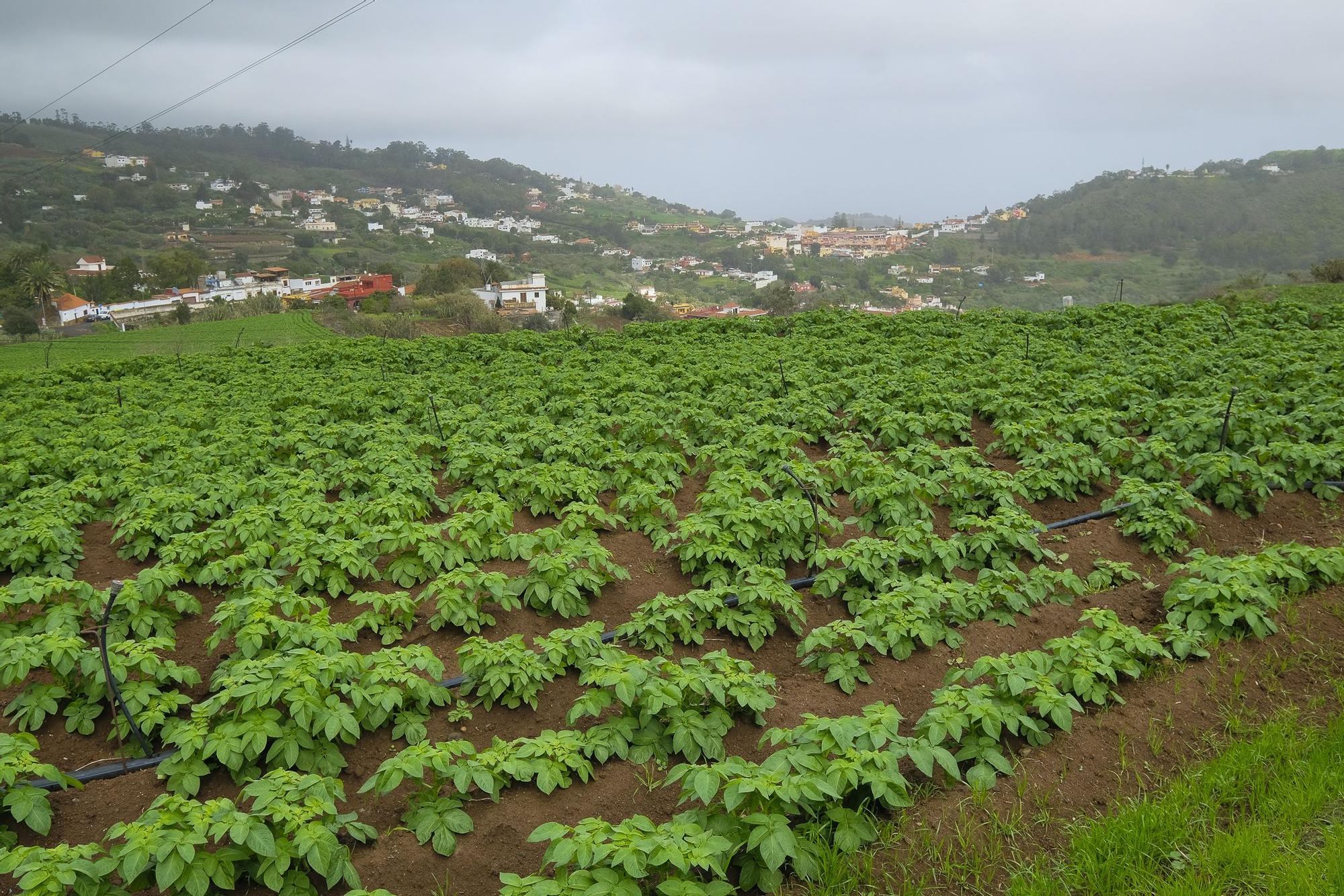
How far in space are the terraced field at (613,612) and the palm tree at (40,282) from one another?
47.3 meters

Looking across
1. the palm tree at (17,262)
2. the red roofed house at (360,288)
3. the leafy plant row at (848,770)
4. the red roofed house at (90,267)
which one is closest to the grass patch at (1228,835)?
the leafy plant row at (848,770)

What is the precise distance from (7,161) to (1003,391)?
143 m

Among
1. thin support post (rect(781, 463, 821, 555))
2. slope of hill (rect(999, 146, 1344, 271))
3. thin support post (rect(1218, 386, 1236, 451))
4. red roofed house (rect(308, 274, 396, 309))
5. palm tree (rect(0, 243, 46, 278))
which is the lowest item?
thin support post (rect(781, 463, 821, 555))

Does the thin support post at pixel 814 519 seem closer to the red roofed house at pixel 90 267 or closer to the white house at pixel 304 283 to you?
the white house at pixel 304 283

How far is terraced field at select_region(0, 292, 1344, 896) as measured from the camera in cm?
376

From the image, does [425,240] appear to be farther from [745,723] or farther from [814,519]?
[745,723]

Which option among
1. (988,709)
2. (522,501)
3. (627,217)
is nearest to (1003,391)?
(522,501)

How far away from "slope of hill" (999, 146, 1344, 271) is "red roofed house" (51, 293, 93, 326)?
78.6m

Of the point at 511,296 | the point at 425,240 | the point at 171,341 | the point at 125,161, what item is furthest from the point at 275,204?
the point at 171,341

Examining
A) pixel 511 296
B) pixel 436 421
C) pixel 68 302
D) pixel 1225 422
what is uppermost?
pixel 511 296

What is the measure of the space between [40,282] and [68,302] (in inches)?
242

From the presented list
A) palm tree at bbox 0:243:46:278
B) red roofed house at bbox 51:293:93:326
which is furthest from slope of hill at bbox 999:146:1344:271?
palm tree at bbox 0:243:46:278

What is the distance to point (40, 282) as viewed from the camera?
4869 cm

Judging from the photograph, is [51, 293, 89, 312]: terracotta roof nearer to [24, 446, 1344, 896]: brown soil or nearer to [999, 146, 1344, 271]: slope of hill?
[24, 446, 1344, 896]: brown soil
